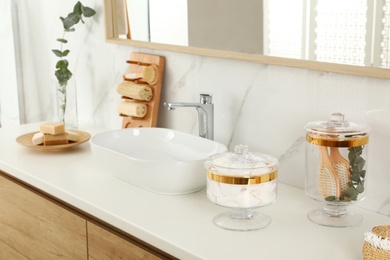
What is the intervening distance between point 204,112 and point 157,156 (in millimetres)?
222

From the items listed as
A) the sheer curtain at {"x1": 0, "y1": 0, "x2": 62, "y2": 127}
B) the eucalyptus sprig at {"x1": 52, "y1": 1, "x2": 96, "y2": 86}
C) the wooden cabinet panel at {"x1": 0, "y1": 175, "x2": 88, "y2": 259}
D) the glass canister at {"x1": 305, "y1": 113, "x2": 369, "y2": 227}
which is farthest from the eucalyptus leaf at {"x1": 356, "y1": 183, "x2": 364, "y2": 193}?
the sheer curtain at {"x1": 0, "y1": 0, "x2": 62, "y2": 127}

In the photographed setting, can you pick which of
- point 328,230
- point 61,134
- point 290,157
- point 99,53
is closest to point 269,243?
point 328,230

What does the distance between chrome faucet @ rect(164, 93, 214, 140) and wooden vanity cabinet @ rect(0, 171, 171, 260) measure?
1.44 ft

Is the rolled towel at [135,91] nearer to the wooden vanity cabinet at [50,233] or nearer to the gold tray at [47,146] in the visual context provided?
the gold tray at [47,146]

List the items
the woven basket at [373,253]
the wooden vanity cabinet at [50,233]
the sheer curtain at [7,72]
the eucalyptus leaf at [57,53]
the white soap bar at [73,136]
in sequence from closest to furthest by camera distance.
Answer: the woven basket at [373,253] < the wooden vanity cabinet at [50,233] < the white soap bar at [73,136] < the eucalyptus leaf at [57,53] < the sheer curtain at [7,72]

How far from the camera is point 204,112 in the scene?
2049 mm

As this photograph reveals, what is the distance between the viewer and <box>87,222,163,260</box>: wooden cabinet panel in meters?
1.64

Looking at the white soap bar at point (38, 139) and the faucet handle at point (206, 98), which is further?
the white soap bar at point (38, 139)

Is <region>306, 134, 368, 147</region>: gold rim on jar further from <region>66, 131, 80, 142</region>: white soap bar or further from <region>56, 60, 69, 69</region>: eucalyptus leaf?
<region>56, 60, 69, 69</region>: eucalyptus leaf

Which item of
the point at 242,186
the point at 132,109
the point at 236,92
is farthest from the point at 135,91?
the point at 242,186

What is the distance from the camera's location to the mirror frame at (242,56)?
65.6 inches

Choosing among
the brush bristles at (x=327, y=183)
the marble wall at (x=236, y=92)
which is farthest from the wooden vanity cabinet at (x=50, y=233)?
the marble wall at (x=236, y=92)

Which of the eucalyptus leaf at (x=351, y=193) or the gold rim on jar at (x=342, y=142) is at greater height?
the gold rim on jar at (x=342, y=142)

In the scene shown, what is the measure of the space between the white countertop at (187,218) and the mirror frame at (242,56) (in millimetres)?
361
